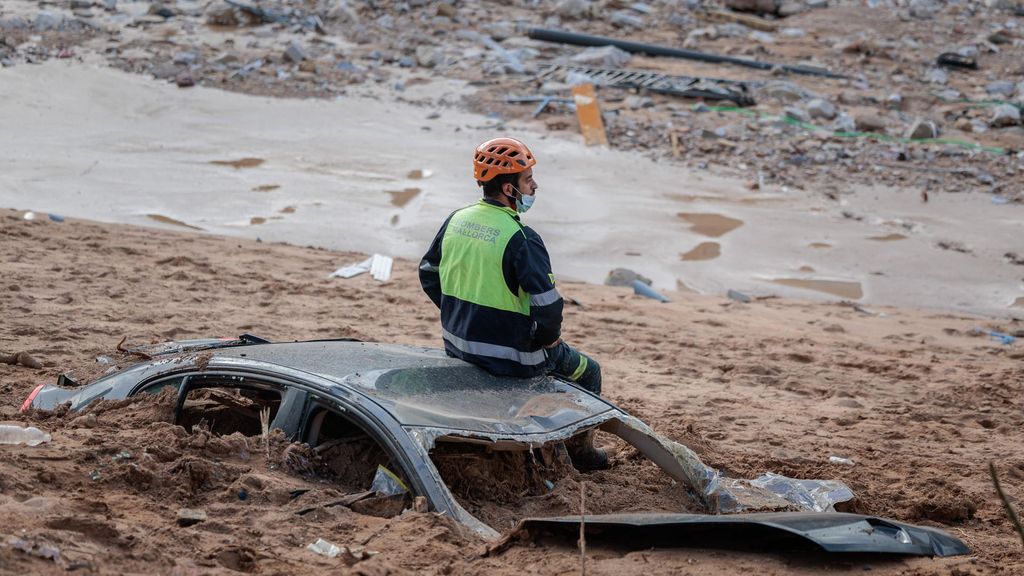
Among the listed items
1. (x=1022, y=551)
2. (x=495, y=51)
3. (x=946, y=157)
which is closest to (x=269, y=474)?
(x=1022, y=551)

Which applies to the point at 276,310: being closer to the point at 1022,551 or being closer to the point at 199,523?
the point at 199,523

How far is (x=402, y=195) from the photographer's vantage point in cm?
1334

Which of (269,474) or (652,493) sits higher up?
(269,474)

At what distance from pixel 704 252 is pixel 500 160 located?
769cm

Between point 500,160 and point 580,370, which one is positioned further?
point 580,370

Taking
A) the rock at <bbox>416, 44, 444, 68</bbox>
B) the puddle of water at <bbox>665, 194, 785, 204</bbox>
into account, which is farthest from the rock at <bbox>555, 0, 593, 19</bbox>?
the puddle of water at <bbox>665, 194, 785, 204</bbox>

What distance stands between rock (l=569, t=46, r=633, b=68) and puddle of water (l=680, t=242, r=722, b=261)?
812 centimetres

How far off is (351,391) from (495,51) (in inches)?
665

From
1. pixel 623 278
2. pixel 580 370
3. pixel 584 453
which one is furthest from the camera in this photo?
pixel 623 278

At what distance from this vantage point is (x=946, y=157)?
16.1 metres

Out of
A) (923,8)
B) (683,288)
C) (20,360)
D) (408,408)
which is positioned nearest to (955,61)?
(923,8)

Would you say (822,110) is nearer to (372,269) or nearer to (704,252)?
(704,252)

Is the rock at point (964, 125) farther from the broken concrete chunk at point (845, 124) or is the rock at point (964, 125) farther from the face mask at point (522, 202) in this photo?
the face mask at point (522, 202)

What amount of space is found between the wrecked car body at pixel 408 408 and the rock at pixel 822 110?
13.3 metres
